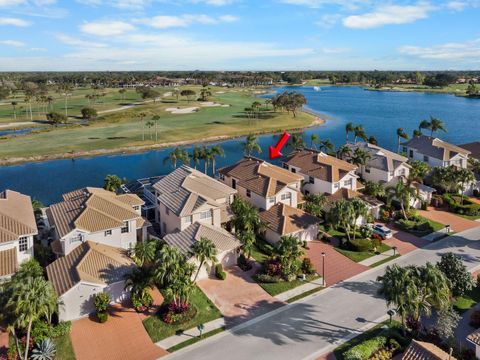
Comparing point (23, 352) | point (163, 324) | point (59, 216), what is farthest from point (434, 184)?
point (23, 352)

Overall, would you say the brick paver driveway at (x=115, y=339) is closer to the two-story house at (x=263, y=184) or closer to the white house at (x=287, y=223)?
the white house at (x=287, y=223)

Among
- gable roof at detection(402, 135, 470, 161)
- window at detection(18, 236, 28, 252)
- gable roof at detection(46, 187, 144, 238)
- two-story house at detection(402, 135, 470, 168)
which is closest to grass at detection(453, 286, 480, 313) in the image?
gable roof at detection(46, 187, 144, 238)

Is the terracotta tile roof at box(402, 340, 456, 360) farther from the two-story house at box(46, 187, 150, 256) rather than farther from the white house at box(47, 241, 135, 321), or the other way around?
the two-story house at box(46, 187, 150, 256)

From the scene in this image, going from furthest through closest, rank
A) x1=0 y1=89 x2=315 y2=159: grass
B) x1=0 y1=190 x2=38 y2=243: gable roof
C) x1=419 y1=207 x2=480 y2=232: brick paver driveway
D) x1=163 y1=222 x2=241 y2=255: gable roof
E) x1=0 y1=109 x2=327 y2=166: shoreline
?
x1=0 y1=89 x2=315 y2=159: grass, x1=0 y1=109 x2=327 y2=166: shoreline, x1=419 y1=207 x2=480 y2=232: brick paver driveway, x1=163 y1=222 x2=241 y2=255: gable roof, x1=0 y1=190 x2=38 y2=243: gable roof

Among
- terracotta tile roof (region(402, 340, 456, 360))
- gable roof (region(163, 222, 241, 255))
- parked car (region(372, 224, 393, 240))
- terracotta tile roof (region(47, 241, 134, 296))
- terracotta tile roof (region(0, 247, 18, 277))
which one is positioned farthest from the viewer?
parked car (region(372, 224, 393, 240))

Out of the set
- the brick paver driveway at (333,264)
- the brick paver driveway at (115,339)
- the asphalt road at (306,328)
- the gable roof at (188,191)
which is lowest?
the brick paver driveway at (115,339)

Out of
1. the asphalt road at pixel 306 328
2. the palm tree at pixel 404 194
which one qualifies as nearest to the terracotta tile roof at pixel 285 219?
the asphalt road at pixel 306 328

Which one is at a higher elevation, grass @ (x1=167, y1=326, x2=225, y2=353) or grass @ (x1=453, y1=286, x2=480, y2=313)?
grass @ (x1=453, y1=286, x2=480, y2=313)
